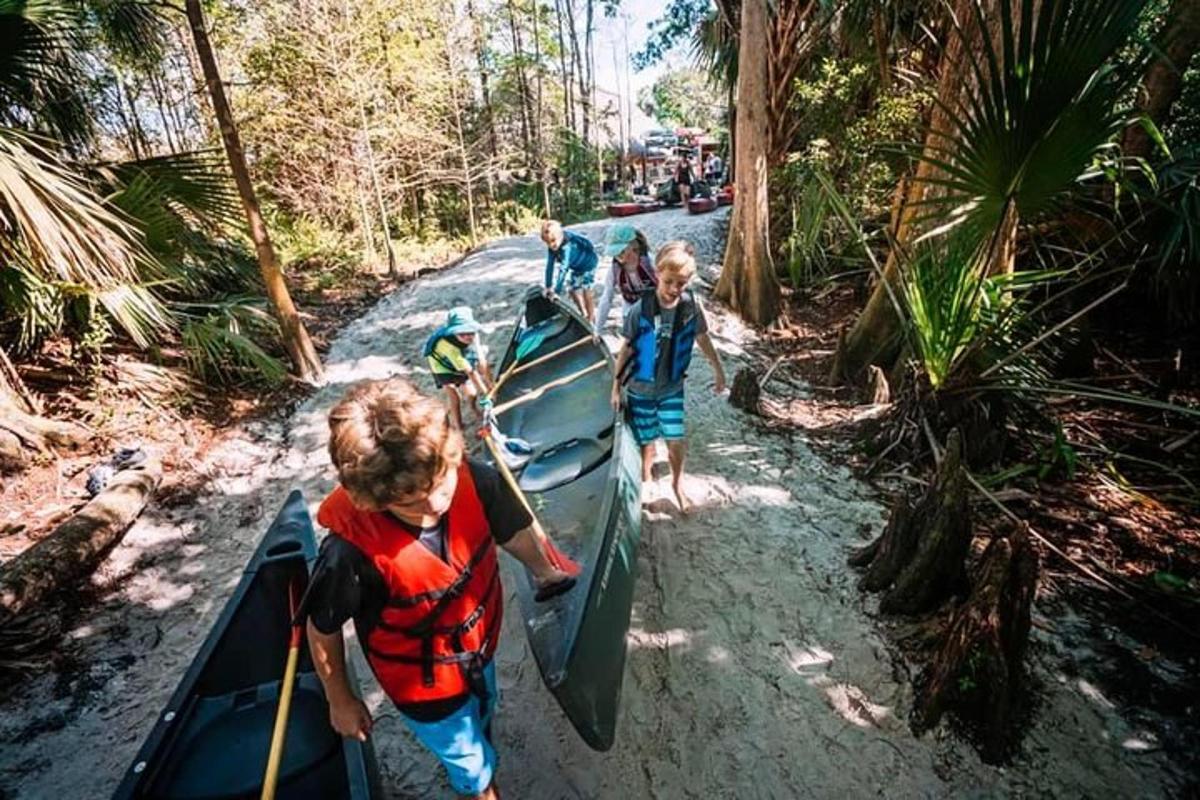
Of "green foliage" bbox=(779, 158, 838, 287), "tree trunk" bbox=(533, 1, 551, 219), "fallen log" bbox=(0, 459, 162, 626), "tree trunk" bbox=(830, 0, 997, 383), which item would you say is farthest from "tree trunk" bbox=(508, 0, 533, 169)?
"fallen log" bbox=(0, 459, 162, 626)

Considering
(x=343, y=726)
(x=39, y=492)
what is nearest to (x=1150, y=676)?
(x=343, y=726)

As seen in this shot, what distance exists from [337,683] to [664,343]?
2282 millimetres

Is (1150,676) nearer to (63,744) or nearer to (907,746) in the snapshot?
(907,746)

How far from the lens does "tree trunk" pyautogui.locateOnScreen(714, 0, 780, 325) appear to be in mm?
6199

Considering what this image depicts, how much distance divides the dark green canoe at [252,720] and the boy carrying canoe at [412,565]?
448 millimetres

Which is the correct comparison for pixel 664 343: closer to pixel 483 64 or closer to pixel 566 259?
pixel 566 259

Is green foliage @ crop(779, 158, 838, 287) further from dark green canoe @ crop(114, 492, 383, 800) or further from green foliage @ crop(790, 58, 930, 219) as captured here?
dark green canoe @ crop(114, 492, 383, 800)

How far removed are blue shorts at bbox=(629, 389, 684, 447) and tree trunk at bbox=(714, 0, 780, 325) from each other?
4.12 m

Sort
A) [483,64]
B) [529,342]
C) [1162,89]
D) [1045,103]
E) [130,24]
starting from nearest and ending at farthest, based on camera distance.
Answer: [1045,103] → [130,24] → [1162,89] → [529,342] → [483,64]

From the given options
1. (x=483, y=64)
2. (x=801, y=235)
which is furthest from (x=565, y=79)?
(x=801, y=235)

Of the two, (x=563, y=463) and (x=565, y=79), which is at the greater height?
(x=565, y=79)

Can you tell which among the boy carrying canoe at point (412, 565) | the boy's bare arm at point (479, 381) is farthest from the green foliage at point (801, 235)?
the boy carrying canoe at point (412, 565)

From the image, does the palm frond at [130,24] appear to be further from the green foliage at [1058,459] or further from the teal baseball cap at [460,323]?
the green foliage at [1058,459]

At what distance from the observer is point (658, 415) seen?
3385 millimetres
